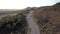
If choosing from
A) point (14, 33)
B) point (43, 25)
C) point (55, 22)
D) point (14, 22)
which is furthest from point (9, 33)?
point (55, 22)

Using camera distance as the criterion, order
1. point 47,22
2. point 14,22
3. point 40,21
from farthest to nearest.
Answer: point 14,22 → point 40,21 → point 47,22

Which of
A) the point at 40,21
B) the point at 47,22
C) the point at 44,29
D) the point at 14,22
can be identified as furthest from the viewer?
the point at 14,22

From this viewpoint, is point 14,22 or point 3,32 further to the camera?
point 14,22

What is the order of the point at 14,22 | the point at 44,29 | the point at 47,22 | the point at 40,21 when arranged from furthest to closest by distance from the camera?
1. the point at 14,22
2. the point at 40,21
3. the point at 47,22
4. the point at 44,29

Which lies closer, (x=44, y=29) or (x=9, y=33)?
(x=44, y=29)

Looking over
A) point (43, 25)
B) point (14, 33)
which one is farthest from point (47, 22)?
point (14, 33)

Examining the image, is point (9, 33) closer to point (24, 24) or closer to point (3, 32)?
point (3, 32)

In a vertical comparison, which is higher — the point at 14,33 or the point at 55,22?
the point at 55,22

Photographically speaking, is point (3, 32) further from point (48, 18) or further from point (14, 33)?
point (48, 18)

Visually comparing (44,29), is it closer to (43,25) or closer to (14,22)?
(43,25)
